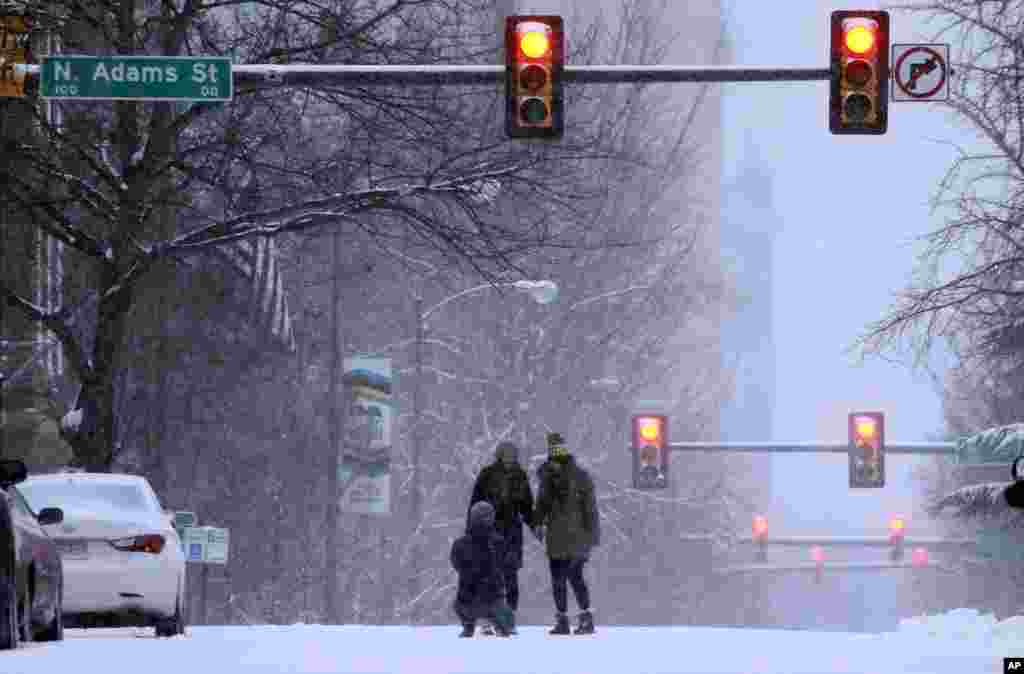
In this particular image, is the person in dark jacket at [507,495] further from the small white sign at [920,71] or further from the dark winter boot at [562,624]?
the small white sign at [920,71]

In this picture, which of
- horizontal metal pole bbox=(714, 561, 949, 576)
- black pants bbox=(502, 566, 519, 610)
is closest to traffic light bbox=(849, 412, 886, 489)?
black pants bbox=(502, 566, 519, 610)

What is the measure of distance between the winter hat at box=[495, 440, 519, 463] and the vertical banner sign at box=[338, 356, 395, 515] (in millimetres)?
18468

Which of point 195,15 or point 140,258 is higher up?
point 195,15

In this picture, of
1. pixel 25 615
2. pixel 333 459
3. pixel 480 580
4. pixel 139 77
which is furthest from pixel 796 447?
pixel 25 615

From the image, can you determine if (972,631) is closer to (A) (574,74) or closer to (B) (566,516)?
(B) (566,516)

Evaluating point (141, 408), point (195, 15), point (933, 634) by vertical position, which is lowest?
point (933, 634)

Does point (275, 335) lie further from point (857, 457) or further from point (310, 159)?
point (310, 159)

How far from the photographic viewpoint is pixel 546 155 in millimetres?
30266

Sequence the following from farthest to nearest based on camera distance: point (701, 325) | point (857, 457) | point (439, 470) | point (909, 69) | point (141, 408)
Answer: point (701, 325) < point (439, 470) < point (857, 457) < point (141, 408) < point (909, 69)

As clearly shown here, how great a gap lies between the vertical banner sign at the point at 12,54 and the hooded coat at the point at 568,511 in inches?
243

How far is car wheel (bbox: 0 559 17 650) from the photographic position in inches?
667

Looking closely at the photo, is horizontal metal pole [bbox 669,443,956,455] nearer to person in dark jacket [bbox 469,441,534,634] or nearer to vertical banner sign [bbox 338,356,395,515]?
vertical banner sign [bbox 338,356,395,515]

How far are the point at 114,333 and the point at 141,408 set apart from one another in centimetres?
1525

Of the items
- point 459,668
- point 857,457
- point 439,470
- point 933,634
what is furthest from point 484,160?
point 439,470
